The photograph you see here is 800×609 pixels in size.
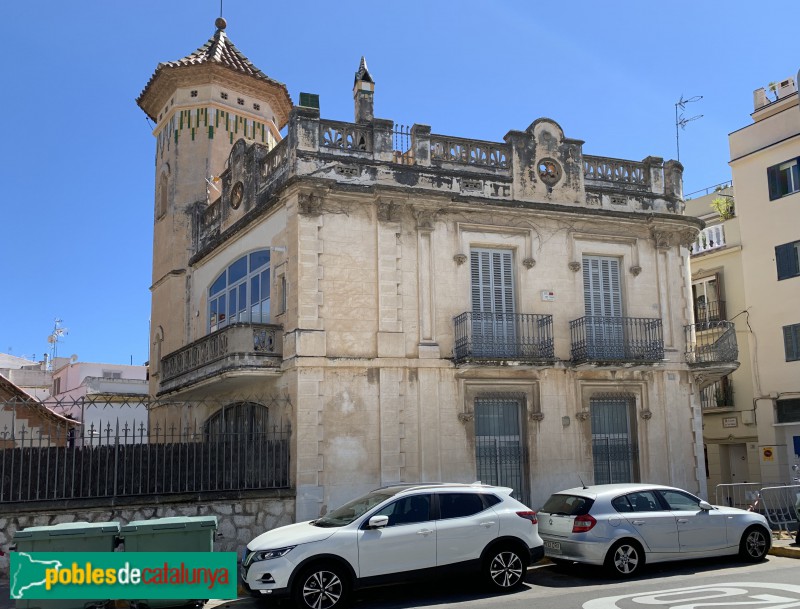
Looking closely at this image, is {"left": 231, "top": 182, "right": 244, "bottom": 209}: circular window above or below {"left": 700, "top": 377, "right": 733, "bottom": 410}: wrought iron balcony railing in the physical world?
above

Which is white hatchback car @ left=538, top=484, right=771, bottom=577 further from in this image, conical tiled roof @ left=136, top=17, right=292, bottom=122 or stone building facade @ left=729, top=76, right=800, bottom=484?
conical tiled roof @ left=136, top=17, right=292, bottom=122

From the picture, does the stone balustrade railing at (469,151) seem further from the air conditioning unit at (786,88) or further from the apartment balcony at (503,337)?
the air conditioning unit at (786,88)

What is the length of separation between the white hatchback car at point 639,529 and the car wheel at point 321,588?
4017 mm

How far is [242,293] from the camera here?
67.7 ft

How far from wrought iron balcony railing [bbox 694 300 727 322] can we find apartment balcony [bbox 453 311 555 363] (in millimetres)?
11181

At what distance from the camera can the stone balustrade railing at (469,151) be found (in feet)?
62.3

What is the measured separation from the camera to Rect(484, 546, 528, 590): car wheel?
1159 cm

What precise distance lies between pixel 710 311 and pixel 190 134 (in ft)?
59.7

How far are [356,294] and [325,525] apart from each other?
698cm

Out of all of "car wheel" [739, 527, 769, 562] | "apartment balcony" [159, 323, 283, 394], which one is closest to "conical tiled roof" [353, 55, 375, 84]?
"apartment balcony" [159, 323, 283, 394]

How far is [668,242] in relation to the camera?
2083cm

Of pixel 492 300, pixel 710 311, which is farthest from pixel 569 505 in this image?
pixel 710 311

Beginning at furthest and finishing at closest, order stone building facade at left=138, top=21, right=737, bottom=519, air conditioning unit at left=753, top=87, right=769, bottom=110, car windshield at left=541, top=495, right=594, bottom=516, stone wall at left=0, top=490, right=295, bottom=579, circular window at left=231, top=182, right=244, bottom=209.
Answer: air conditioning unit at left=753, top=87, right=769, bottom=110
circular window at left=231, top=182, right=244, bottom=209
stone building facade at left=138, top=21, right=737, bottom=519
stone wall at left=0, top=490, right=295, bottom=579
car windshield at left=541, top=495, right=594, bottom=516

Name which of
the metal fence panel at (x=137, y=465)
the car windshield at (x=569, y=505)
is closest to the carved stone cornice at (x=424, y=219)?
the metal fence panel at (x=137, y=465)
